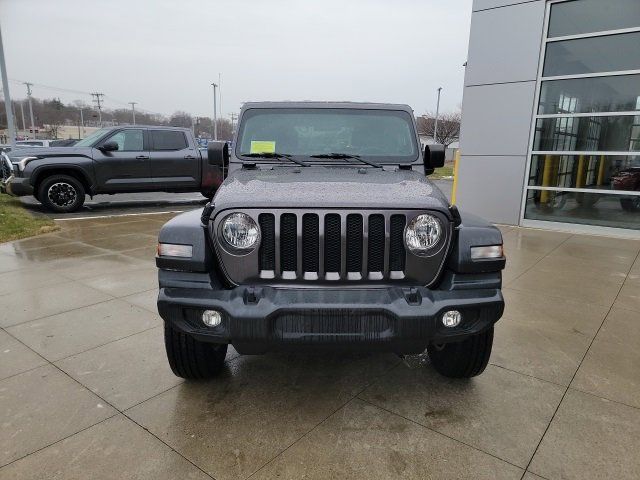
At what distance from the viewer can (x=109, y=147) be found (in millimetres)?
9727

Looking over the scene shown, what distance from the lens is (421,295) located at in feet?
7.77

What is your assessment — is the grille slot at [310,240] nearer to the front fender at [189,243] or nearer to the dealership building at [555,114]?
the front fender at [189,243]

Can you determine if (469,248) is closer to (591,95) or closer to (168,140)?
(591,95)

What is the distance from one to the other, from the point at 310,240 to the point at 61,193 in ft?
30.3

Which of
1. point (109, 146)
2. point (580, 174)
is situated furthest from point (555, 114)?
point (109, 146)

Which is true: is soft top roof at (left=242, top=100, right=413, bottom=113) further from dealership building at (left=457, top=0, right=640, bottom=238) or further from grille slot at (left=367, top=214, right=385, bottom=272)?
dealership building at (left=457, top=0, right=640, bottom=238)

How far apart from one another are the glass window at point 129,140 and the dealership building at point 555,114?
7481 mm

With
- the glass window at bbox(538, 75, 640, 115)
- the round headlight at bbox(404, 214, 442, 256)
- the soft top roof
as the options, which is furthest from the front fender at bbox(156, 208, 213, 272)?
the glass window at bbox(538, 75, 640, 115)

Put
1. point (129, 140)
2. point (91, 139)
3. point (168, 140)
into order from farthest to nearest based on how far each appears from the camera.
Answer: point (168, 140) < point (129, 140) < point (91, 139)

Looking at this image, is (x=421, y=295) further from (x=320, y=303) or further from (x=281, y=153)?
(x=281, y=153)

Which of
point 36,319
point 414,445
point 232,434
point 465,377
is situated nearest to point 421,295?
point 414,445

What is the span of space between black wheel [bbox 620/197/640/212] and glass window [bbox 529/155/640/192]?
0.63ft

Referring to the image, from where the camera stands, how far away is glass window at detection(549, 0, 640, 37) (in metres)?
8.23

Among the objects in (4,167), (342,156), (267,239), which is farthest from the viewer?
(4,167)
